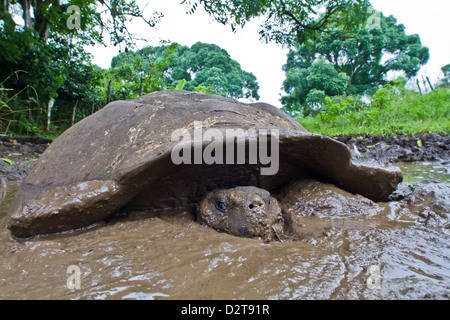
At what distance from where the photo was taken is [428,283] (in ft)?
3.10

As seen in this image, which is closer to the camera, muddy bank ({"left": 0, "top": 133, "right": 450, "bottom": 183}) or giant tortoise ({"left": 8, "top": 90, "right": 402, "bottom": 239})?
giant tortoise ({"left": 8, "top": 90, "right": 402, "bottom": 239})

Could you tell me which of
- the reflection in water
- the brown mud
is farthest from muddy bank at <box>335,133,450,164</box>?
the brown mud

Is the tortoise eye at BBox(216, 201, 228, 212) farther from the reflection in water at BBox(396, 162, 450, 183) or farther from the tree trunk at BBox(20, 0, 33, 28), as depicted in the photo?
the tree trunk at BBox(20, 0, 33, 28)

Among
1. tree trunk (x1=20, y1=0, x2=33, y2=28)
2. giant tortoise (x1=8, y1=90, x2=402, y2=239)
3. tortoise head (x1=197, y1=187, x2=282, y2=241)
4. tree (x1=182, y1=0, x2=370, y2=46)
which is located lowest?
tortoise head (x1=197, y1=187, x2=282, y2=241)

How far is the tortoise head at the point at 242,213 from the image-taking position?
1.49 meters

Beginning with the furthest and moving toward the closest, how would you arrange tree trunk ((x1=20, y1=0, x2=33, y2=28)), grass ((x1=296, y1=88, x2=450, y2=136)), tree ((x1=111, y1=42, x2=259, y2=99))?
tree ((x1=111, y1=42, x2=259, y2=99)) → grass ((x1=296, y1=88, x2=450, y2=136)) → tree trunk ((x1=20, y1=0, x2=33, y2=28))

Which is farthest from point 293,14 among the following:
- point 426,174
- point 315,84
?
point 315,84

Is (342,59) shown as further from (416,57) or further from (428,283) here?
(428,283)

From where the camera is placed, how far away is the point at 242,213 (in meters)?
1.53

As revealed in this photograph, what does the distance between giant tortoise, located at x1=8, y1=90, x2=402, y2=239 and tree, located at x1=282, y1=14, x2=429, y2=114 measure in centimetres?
2733

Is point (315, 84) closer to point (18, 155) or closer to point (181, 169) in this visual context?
point (18, 155)

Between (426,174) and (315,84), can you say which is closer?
(426,174)

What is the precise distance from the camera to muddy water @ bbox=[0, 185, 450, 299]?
3.06ft

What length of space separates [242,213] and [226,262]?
0.41 m
